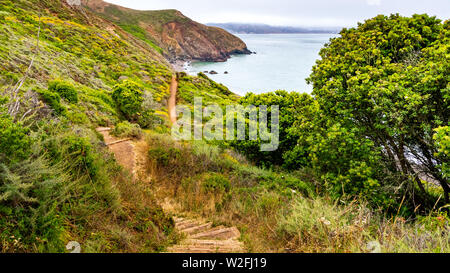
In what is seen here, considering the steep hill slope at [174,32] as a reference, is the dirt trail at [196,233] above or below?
below

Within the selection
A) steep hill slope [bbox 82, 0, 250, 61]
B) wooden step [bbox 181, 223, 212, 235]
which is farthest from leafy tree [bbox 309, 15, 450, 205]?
steep hill slope [bbox 82, 0, 250, 61]

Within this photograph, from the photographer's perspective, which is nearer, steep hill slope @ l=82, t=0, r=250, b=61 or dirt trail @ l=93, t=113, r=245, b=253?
dirt trail @ l=93, t=113, r=245, b=253

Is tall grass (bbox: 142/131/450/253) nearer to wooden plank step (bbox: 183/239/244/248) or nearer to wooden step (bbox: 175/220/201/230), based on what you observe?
wooden plank step (bbox: 183/239/244/248)

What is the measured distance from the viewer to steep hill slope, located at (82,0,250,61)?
122 m

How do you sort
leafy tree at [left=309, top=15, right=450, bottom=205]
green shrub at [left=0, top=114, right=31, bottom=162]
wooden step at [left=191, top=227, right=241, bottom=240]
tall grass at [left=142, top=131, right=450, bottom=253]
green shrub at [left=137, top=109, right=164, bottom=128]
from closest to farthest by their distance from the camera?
green shrub at [left=0, top=114, right=31, bottom=162]
tall grass at [left=142, top=131, right=450, bottom=253]
wooden step at [left=191, top=227, right=241, bottom=240]
leafy tree at [left=309, top=15, right=450, bottom=205]
green shrub at [left=137, top=109, right=164, bottom=128]

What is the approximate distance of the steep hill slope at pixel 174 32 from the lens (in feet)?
400

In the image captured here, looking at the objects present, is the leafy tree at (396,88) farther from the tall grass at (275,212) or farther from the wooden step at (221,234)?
the wooden step at (221,234)

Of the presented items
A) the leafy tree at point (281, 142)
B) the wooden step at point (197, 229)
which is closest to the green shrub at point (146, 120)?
the leafy tree at point (281, 142)

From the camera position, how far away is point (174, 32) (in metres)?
130

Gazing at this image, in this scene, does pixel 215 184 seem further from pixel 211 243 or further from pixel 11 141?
pixel 11 141

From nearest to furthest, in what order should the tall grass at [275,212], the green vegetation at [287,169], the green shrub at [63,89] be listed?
the green vegetation at [287,169] < the tall grass at [275,212] < the green shrub at [63,89]

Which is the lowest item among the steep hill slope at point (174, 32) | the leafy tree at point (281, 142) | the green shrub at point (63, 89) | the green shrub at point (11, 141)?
the leafy tree at point (281, 142)

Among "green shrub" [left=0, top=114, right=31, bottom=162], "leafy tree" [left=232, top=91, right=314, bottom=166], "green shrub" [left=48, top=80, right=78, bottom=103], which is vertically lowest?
"leafy tree" [left=232, top=91, right=314, bottom=166]
